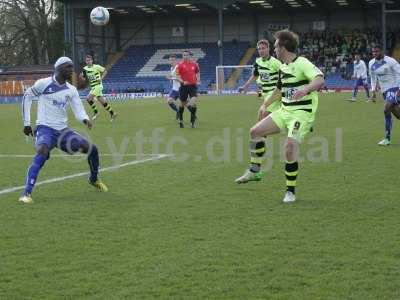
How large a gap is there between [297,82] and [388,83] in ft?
22.8

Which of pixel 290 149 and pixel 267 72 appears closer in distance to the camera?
pixel 290 149

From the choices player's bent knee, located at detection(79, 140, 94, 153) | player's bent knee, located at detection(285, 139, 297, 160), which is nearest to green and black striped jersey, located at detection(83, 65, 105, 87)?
player's bent knee, located at detection(79, 140, 94, 153)

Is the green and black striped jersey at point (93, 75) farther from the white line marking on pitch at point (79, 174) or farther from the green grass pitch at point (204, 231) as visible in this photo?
the white line marking on pitch at point (79, 174)

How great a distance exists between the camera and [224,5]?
158ft

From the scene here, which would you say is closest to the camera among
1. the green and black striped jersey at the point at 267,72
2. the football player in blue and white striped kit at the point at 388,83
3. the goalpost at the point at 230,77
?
the green and black striped jersey at the point at 267,72

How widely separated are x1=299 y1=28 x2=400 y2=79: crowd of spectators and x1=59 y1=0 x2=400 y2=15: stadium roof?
210 cm

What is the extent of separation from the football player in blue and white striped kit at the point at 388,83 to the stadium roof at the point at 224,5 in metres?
33.8

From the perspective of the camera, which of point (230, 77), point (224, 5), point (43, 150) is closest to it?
point (43, 150)

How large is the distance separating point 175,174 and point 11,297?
20.0 ft

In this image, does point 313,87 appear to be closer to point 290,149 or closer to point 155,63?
point 290,149

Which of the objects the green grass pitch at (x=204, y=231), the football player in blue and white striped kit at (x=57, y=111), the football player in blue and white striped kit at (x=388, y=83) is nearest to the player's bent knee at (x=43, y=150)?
the football player in blue and white striped kit at (x=57, y=111)

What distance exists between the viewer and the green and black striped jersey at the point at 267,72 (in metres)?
13.4

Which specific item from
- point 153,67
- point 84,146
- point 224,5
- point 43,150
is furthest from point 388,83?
point 153,67

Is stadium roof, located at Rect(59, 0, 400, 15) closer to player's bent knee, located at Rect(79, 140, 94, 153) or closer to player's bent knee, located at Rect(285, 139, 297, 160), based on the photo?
player's bent knee, located at Rect(79, 140, 94, 153)
